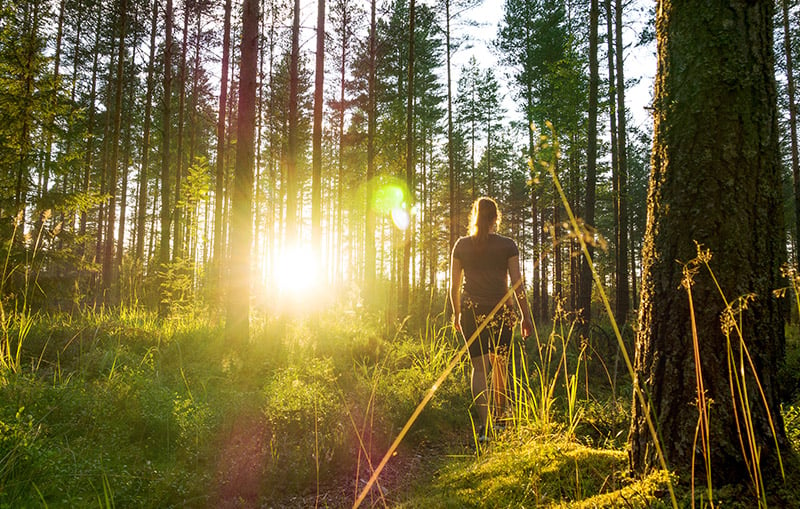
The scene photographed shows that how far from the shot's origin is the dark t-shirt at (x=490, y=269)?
386 cm

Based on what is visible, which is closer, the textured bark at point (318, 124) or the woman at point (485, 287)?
the woman at point (485, 287)

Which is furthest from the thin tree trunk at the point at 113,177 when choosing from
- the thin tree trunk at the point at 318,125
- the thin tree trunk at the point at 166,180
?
the thin tree trunk at the point at 318,125

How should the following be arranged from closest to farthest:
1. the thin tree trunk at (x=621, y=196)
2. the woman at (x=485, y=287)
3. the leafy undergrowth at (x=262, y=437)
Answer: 1. the leafy undergrowth at (x=262, y=437)
2. the woman at (x=485, y=287)
3. the thin tree trunk at (x=621, y=196)

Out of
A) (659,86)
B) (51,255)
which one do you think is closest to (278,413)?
(659,86)

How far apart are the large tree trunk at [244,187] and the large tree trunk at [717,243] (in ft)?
20.6

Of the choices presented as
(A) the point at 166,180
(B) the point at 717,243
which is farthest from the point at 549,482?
(A) the point at 166,180

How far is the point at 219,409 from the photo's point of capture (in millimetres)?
3844

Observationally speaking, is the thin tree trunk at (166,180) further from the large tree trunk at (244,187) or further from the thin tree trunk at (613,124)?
the thin tree trunk at (613,124)

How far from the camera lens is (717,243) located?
61.6 inches

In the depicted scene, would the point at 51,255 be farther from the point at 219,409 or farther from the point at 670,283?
the point at 670,283

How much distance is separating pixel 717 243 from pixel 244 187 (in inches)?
259

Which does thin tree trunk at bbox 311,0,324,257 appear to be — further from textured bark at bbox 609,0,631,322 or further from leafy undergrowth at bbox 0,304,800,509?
textured bark at bbox 609,0,631,322

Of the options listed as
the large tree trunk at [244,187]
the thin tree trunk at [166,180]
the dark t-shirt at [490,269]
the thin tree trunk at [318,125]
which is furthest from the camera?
the thin tree trunk at [166,180]

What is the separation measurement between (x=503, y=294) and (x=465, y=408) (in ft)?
6.08
